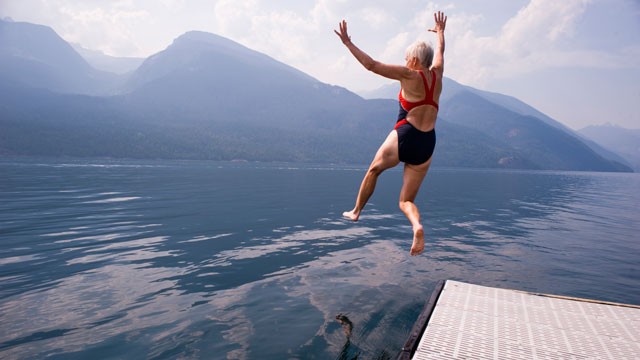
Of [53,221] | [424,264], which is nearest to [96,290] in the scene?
[424,264]

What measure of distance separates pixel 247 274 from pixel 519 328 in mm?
8517

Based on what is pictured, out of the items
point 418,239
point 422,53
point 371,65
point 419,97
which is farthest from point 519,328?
point 371,65

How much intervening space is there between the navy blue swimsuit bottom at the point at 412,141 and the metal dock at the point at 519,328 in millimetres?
2843

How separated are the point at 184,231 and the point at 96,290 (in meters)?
9.28

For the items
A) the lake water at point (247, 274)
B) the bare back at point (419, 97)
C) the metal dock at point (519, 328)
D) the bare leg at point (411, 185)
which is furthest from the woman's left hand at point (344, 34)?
the lake water at point (247, 274)

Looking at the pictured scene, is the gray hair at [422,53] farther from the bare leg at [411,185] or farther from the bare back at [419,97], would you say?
the bare leg at [411,185]

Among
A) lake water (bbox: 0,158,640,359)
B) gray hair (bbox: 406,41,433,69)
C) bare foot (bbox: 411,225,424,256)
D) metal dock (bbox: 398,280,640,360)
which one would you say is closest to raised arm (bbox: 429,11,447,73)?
gray hair (bbox: 406,41,433,69)

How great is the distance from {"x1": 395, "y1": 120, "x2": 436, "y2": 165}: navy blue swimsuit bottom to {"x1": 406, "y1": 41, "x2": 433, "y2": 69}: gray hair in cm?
89

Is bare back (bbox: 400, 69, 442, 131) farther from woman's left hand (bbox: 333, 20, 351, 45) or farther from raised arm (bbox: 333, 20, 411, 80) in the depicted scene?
woman's left hand (bbox: 333, 20, 351, 45)

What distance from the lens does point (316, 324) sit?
8.40 meters

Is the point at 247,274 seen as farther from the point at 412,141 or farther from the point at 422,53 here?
the point at 422,53

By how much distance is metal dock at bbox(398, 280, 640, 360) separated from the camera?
5.14 m

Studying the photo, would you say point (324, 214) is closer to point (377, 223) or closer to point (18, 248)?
point (377, 223)

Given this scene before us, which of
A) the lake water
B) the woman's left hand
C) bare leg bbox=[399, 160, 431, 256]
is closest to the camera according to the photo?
the woman's left hand
